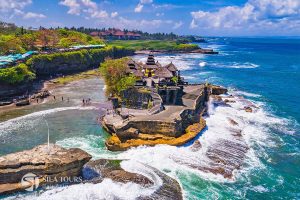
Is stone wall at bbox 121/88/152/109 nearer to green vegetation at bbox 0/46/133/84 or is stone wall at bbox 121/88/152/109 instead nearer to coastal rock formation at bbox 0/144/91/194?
coastal rock formation at bbox 0/144/91/194

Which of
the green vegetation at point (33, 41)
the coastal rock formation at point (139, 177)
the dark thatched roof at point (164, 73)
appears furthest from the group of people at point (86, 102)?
the green vegetation at point (33, 41)

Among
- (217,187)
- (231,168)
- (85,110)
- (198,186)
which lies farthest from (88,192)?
(85,110)

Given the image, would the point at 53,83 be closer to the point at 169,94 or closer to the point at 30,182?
the point at 169,94

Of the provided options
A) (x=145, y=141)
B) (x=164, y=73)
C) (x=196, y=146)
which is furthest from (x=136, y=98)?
(x=196, y=146)

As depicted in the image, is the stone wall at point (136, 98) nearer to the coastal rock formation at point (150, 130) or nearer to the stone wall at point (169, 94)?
the stone wall at point (169, 94)

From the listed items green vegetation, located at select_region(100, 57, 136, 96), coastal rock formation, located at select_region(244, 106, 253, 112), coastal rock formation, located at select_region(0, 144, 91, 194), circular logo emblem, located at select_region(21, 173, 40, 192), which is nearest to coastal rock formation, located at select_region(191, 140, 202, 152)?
coastal rock formation, located at select_region(0, 144, 91, 194)

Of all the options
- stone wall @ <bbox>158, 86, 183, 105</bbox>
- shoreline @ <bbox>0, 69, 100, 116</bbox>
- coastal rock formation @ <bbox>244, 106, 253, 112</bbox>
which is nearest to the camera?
stone wall @ <bbox>158, 86, 183, 105</bbox>

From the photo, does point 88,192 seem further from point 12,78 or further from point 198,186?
point 12,78
